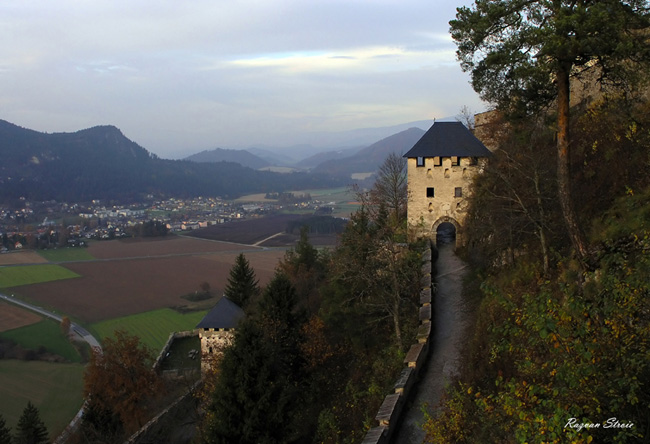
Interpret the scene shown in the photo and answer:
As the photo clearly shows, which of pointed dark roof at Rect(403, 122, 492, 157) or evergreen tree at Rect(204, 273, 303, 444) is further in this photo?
pointed dark roof at Rect(403, 122, 492, 157)

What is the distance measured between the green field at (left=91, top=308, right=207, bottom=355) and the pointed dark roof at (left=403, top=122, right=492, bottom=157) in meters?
33.3

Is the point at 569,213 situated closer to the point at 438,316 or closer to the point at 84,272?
the point at 438,316

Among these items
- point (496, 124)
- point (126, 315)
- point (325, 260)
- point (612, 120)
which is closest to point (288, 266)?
point (325, 260)

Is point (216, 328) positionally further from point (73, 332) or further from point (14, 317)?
point (14, 317)

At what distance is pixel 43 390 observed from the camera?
1464 inches

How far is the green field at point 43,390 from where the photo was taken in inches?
1299

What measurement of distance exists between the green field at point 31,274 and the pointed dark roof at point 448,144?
69.2m

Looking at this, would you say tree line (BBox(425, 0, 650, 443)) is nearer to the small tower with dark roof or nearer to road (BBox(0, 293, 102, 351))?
the small tower with dark roof

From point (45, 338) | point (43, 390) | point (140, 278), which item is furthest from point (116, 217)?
point (43, 390)

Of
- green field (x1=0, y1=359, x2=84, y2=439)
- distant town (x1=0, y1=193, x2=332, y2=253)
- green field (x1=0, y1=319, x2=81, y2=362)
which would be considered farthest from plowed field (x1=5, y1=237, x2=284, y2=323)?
distant town (x1=0, y1=193, x2=332, y2=253)

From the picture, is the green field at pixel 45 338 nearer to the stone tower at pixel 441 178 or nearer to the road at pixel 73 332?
the road at pixel 73 332

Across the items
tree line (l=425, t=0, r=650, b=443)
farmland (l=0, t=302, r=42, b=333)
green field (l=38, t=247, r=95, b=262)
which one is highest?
tree line (l=425, t=0, r=650, b=443)

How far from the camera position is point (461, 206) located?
77.6 feet

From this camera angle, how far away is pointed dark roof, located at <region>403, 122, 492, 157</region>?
77.5ft
